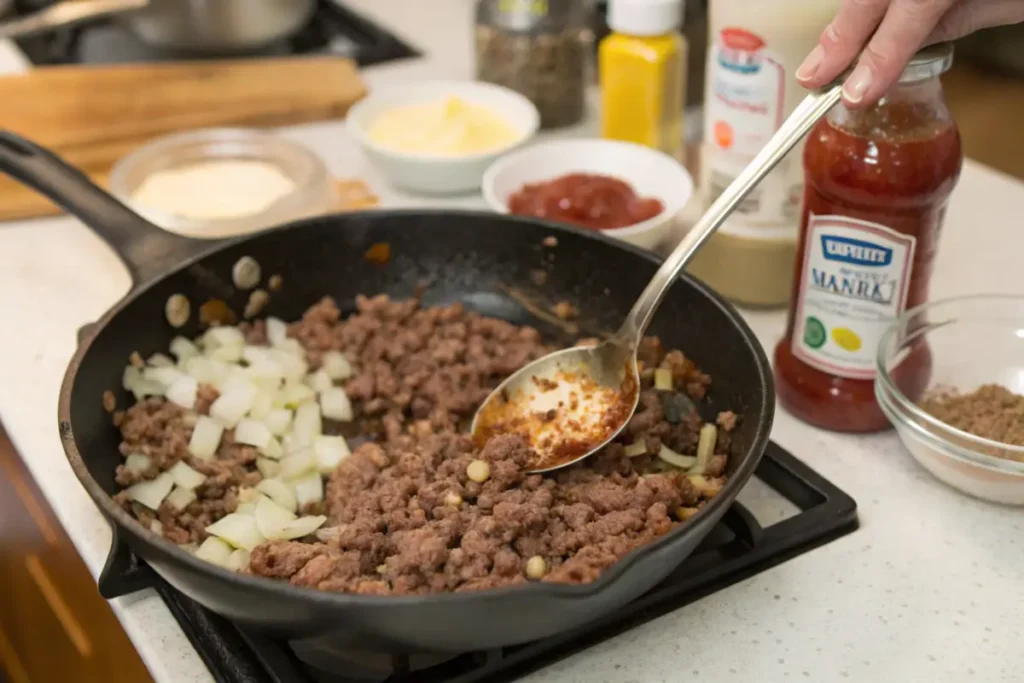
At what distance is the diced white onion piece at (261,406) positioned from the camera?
101 cm

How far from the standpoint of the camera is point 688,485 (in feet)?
2.80

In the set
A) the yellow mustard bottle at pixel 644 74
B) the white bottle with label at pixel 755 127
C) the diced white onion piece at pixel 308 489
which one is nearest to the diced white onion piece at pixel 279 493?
the diced white onion piece at pixel 308 489

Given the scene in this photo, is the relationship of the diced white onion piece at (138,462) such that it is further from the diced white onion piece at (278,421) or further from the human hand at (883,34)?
the human hand at (883,34)

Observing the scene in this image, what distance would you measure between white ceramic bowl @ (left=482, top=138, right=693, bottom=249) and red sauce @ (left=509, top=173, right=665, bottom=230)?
28 millimetres

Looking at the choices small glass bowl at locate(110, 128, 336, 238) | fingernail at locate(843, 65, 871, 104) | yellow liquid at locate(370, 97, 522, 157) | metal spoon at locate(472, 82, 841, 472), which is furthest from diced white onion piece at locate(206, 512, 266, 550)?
yellow liquid at locate(370, 97, 522, 157)

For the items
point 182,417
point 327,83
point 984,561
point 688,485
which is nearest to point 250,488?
point 182,417

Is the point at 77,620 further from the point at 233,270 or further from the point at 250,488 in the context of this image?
the point at 233,270

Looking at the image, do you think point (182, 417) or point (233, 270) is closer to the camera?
point (182, 417)

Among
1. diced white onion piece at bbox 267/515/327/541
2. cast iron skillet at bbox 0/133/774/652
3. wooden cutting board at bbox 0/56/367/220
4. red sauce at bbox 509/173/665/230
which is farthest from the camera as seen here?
wooden cutting board at bbox 0/56/367/220

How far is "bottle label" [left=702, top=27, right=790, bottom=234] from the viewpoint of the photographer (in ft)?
3.38

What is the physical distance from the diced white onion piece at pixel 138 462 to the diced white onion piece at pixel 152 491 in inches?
0.6

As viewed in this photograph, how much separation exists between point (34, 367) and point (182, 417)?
0.24 metres

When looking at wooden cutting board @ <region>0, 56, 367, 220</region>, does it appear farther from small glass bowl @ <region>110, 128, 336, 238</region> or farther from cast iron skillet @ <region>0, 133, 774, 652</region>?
cast iron skillet @ <region>0, 133, 774, 652</region>

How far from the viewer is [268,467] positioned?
0.96 m
